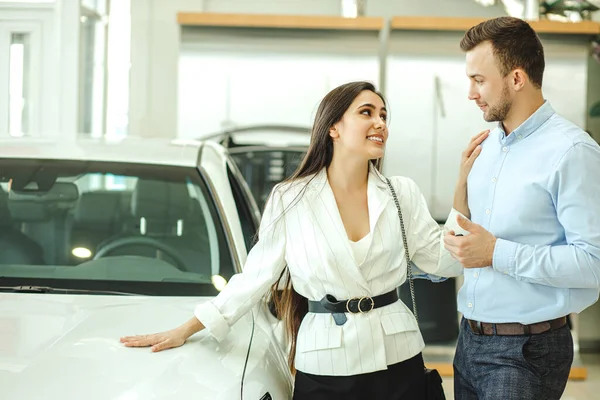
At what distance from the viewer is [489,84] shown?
75.9 inches

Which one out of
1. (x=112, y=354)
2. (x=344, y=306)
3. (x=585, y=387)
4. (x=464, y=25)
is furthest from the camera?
(x=464, y=25)

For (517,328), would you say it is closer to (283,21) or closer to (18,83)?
(283,21)

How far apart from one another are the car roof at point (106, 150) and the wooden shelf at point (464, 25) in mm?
3186

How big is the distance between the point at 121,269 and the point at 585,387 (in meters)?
3.43

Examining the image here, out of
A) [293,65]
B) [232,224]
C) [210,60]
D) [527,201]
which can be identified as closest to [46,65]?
[210,60]

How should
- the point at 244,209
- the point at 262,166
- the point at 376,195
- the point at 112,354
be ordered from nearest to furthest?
the point at 112,354
the point at 376,195
the point at 244,209
the point at 262,166

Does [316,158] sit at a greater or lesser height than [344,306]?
greater

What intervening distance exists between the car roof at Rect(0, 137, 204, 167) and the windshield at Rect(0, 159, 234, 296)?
0.03 metres

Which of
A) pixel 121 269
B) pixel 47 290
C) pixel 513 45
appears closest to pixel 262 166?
pixel 121 269

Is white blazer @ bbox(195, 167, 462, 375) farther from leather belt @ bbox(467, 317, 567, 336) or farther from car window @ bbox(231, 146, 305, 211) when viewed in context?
car window @ bbox(231, 146, 305, 211)

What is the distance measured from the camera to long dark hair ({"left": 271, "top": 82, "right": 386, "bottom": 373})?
206cm

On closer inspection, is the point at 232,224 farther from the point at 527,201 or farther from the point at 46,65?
the point at 46,65

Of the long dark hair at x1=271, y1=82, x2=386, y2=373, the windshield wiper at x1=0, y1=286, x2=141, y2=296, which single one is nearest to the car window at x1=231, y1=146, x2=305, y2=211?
the windshield wiper at x1=0, y1=286, x2=141, y2=296

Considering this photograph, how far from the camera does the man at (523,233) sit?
180 cm
